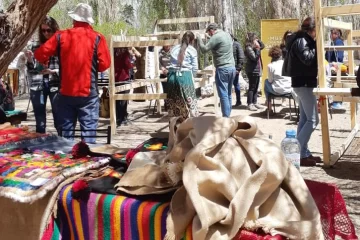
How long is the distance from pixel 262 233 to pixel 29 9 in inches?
82.1

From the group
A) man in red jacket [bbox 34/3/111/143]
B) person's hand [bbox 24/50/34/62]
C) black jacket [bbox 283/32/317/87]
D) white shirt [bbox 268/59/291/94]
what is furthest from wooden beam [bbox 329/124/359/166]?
person's hand [bbox 24/50/34/62]

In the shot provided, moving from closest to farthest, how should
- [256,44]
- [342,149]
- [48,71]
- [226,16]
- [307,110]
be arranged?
1. [307,110]
2. [48,71]
3. [342,149]
4. [256,44]
5. [226,16]

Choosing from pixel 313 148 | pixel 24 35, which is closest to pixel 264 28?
pixel 313 148

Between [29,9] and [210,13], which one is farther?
[210,13]

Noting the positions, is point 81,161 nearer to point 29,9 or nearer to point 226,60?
point 29,9

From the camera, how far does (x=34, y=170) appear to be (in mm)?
2615

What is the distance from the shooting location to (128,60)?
30.0 feet

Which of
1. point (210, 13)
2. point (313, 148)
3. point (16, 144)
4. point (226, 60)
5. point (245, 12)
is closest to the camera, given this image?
point (16, 144)

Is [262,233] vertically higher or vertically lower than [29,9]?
lower

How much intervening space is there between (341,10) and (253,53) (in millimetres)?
5692

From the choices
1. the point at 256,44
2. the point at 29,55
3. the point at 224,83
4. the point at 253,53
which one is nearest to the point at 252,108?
the point at 253,53

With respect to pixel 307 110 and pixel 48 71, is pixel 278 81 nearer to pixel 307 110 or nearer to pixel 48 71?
pixel 307 110

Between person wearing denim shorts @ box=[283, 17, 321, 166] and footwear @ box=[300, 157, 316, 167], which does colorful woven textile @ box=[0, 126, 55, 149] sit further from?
footwear @ box=[300, 157, 316, 167]

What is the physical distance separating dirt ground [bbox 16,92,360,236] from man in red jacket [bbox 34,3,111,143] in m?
1.34
